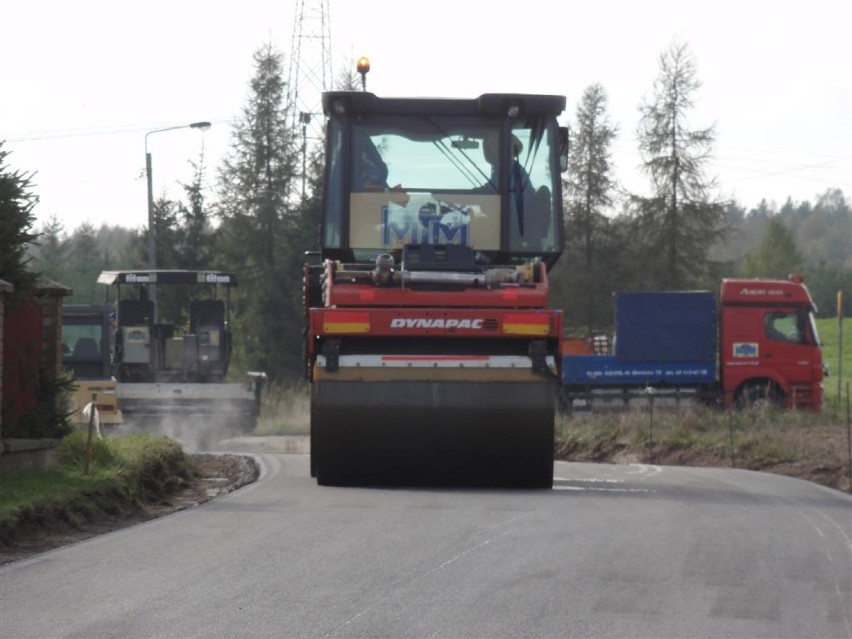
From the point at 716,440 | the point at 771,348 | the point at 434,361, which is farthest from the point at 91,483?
the point at 771,348

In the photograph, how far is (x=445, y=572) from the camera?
9977 millimetres

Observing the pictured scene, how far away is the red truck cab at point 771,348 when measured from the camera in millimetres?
34000

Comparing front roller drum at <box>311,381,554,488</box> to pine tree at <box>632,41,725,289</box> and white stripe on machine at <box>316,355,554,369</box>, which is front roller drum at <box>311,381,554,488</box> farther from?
pine tree at <box>632,41,725,289</box>

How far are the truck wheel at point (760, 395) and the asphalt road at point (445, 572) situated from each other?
1900cm

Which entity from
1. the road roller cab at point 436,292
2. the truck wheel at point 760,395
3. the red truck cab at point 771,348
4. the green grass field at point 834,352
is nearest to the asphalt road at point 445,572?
the road roller cab at point 436,292

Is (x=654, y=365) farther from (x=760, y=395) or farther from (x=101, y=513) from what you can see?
(x=101, y=513)

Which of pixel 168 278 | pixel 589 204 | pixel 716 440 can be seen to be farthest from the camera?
pixel 589 204

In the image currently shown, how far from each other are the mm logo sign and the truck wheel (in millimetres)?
19026

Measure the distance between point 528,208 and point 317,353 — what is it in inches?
119

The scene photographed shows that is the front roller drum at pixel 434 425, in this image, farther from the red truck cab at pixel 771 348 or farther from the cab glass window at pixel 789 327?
the cab glass window at pixel 789 327

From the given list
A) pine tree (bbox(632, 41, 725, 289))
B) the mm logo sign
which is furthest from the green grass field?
the mm logo sign

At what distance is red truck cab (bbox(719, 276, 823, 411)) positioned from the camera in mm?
34000

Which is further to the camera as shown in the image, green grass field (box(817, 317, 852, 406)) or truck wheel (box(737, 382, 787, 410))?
green grass field (box(817, 317, 852, 406))

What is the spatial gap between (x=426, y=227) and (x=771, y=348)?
781 inches
